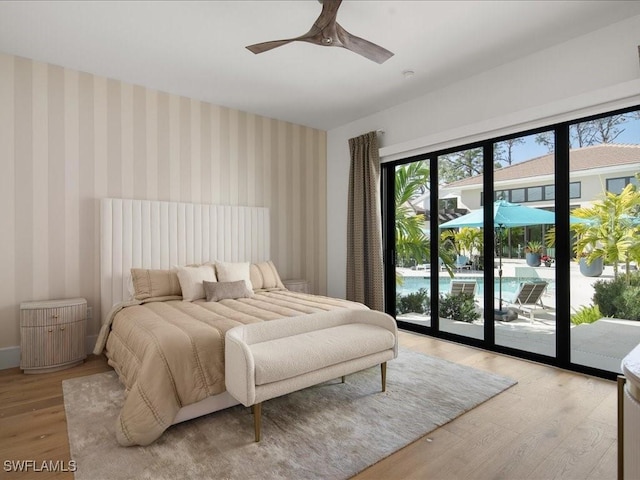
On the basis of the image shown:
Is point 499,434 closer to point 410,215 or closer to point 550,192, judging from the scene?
point 550,192

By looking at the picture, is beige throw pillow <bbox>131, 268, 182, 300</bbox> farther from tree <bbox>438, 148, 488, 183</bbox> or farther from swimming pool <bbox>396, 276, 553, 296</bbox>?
tree <bbox>438, 148, 488, 183</bbox>

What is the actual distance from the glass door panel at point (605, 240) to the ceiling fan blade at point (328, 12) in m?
2.29

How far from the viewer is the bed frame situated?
3.58 meters

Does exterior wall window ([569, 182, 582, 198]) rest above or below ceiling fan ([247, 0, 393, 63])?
below

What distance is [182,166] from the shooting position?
4.18 meters

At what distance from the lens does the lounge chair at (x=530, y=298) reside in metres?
3.34

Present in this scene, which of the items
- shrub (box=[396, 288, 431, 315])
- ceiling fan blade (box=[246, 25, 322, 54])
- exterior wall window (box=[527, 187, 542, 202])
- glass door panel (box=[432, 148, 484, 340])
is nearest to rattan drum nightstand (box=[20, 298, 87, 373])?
ceiling fan blade (box=[246, 25, 322, 54])

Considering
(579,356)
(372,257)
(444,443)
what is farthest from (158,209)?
(579,356)

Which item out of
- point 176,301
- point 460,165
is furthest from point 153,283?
point 460,165

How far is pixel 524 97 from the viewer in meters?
3.29

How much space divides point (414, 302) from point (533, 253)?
155 cm

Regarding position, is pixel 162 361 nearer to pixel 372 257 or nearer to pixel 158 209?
pixel 158 209

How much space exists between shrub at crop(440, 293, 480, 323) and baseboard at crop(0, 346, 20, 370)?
14.0ft

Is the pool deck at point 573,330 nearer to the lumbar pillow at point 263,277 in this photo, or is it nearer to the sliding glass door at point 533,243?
the sliding glass door at point 533,243
